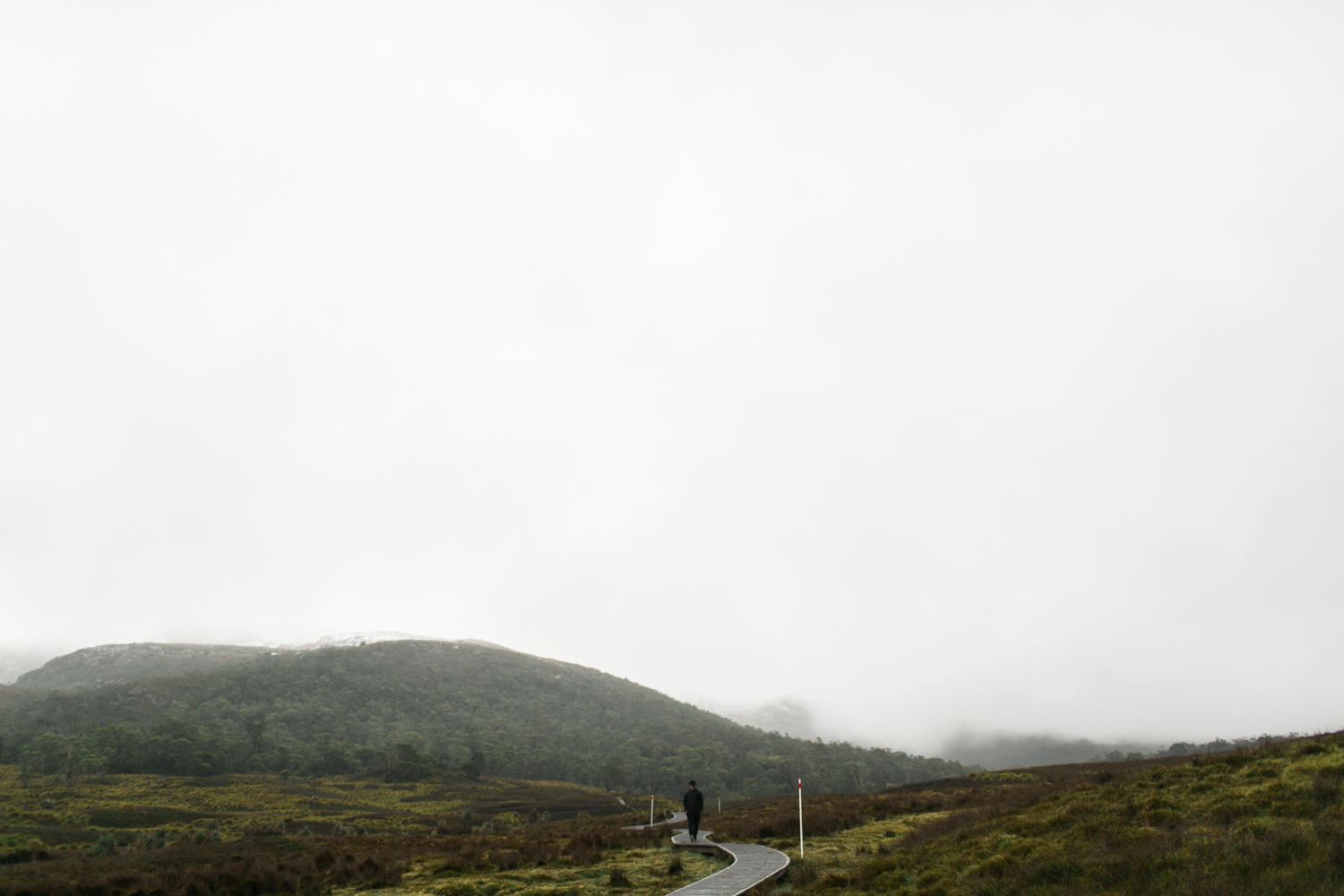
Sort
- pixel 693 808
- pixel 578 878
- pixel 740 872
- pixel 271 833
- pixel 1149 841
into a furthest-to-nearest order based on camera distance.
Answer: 1. pixel 271 833
2. pixel 693 808
3. pixel 578 878
4. pixel 740 872
5. pixel 1149 841

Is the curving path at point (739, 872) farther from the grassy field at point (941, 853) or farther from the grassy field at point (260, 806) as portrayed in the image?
the grassy field at point (260, 806)

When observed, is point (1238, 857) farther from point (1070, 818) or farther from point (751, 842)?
point (751, 842)

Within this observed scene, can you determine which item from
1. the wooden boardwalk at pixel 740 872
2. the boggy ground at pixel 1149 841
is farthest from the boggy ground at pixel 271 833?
the boggy ground at pixel 1149 841

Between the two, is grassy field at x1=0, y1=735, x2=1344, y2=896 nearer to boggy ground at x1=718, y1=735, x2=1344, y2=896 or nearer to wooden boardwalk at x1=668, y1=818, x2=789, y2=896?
boggy ground at x1=718, y1=735, x2=1344, y2=896

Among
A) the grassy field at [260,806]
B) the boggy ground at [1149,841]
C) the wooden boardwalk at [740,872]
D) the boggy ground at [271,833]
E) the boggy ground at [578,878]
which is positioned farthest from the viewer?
the grassy field at [260,806]

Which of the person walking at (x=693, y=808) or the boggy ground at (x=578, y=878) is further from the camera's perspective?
the person walking at (x=693, y=808)

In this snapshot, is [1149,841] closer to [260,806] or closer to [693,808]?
[693,808]

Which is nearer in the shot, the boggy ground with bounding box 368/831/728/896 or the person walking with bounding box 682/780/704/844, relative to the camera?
the boggy ground with bounding box 368/831/728/896

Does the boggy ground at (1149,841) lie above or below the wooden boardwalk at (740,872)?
above

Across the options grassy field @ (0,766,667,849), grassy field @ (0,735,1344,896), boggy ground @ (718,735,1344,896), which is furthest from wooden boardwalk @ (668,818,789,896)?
grassy field @ (0,766,667,849)

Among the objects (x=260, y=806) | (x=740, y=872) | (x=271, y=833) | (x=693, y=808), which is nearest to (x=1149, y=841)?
(x=740, y=872)

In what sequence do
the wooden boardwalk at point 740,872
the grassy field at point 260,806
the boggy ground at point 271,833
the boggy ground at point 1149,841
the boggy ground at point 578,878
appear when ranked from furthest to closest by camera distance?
1. the grassy field at point 260,806
2. the boggy ground at point 271,833
3. the boggy ground at point 578,878
4. the wooden boardwalk at point 740,872
5. the boggy ground at point 1149,841

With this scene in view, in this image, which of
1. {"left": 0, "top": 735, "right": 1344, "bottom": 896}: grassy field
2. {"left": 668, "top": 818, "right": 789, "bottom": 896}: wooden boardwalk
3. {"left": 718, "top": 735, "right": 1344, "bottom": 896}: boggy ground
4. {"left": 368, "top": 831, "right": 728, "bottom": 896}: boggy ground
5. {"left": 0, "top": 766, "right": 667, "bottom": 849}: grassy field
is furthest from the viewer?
{"left": 0, "top": 766, "right": 667, "bottom": 849}: grassy field

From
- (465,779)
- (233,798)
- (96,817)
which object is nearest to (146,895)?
(96,817)
